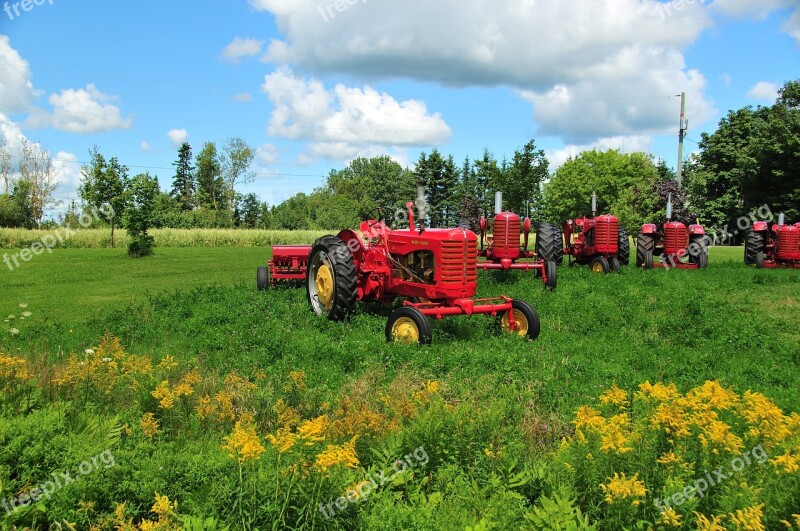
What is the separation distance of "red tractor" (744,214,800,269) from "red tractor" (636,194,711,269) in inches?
53.9

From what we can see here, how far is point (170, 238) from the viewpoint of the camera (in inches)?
1404

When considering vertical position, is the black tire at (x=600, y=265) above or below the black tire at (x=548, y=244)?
below

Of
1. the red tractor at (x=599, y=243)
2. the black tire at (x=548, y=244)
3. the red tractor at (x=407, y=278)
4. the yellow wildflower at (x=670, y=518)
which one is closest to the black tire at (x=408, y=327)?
the red tractor at (x=407, y=278)

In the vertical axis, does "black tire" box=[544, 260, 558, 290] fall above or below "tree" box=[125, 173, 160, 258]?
below

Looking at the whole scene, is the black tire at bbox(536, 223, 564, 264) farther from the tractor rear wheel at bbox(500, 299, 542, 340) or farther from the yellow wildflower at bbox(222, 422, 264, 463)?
the yellow wildflower at bbox(222, 422, 264, 463)

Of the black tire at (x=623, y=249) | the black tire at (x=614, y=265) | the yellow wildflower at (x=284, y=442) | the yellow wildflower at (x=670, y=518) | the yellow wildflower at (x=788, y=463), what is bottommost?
the yellow wildflower at (x=670, y=518)

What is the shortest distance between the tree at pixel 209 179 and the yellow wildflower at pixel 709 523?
5878cm

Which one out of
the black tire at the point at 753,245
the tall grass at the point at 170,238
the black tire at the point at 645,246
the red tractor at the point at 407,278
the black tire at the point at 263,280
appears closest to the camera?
the red tractor at the point at 407,278

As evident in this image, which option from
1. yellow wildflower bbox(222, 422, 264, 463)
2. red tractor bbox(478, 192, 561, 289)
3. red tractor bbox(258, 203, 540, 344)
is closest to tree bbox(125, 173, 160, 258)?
red tractor bbox(478, 192, 561, 289)

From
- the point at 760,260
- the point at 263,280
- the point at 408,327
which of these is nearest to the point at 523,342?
the point at 408,327

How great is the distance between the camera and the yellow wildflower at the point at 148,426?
14.4 feet

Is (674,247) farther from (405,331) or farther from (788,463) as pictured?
(788,463)

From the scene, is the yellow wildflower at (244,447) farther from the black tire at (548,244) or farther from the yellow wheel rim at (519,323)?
the black tire at (548,244)

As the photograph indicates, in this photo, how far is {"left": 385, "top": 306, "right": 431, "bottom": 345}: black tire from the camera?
25.4 ft
